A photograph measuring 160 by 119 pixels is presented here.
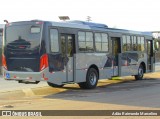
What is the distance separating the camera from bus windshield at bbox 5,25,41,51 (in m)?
15.7

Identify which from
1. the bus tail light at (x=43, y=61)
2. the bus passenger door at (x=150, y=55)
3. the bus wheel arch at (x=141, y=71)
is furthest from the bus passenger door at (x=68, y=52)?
the bus passenger door at (x=150, y=55)

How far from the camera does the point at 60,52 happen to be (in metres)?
16.3

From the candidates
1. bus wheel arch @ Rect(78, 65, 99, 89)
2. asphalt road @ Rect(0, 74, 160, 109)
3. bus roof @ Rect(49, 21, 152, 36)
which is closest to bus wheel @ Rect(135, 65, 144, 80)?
bus roof @ Rect(49, 21, 152, 36)

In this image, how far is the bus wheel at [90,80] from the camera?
17.9 m

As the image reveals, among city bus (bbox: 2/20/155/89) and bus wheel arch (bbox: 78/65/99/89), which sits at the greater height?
city bus (bbox: 2/20/155/89)

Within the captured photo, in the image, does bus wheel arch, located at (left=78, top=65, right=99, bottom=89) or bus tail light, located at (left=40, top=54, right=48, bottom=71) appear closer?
bus tail light, located at (left=40, top=54, right=48, bottom=71)

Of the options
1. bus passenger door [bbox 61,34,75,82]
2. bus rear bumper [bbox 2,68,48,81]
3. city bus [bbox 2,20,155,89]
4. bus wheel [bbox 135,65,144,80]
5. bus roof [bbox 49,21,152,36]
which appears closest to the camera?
bus rear bumper [bbox 2,68,48,81]

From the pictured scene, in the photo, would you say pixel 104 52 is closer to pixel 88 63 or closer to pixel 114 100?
pixel 88 63

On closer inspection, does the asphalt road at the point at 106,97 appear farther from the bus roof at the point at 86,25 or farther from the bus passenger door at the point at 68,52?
the bus roof at the point at 86,25

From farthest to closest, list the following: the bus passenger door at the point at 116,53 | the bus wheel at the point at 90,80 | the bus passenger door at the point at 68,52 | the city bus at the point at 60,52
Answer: the bus passenger door at the point at 116,53 → the bus wheel at the point at 90,80 → the bus passenger door at the point at 68,52 → the city bus at the point at 60,52

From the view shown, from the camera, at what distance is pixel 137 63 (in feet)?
76.3

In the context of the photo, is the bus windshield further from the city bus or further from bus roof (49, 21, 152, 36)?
bus roof (49, 21, 152, 36)

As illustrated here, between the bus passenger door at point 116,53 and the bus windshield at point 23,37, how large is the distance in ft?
19.3

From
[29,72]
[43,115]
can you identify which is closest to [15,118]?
[43,115]
